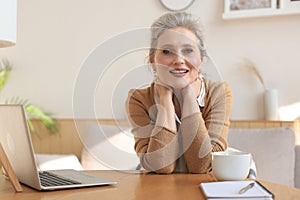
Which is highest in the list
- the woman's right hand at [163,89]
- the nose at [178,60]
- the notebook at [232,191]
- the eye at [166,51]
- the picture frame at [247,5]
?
the picture frame at [247,5]

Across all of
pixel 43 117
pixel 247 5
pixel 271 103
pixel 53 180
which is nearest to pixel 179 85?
pixel 53 180

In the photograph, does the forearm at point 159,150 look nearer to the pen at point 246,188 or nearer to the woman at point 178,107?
the woman at point 178,107

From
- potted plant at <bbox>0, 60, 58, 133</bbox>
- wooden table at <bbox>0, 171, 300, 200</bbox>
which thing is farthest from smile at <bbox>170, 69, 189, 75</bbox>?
potted plant at <bbox>0, 60, 58, 133</bbox>

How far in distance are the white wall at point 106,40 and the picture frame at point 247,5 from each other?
0.08 m

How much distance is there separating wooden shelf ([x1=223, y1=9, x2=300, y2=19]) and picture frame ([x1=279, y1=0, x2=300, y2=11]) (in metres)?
0.02

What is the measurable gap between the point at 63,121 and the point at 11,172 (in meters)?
2.10

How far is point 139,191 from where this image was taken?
3.77ft

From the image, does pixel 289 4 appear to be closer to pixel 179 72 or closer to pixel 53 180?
pixel 179 72

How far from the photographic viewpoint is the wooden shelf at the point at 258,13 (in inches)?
108

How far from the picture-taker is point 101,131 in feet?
9.68

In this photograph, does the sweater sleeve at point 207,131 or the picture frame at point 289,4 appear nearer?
the sweater sleeve at point 207,131

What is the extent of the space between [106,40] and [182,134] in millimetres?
1625

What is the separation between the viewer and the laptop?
1.14 metres

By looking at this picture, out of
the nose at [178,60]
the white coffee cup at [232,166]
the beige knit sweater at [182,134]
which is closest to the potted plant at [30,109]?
the beige knit sweater at [182,134]
